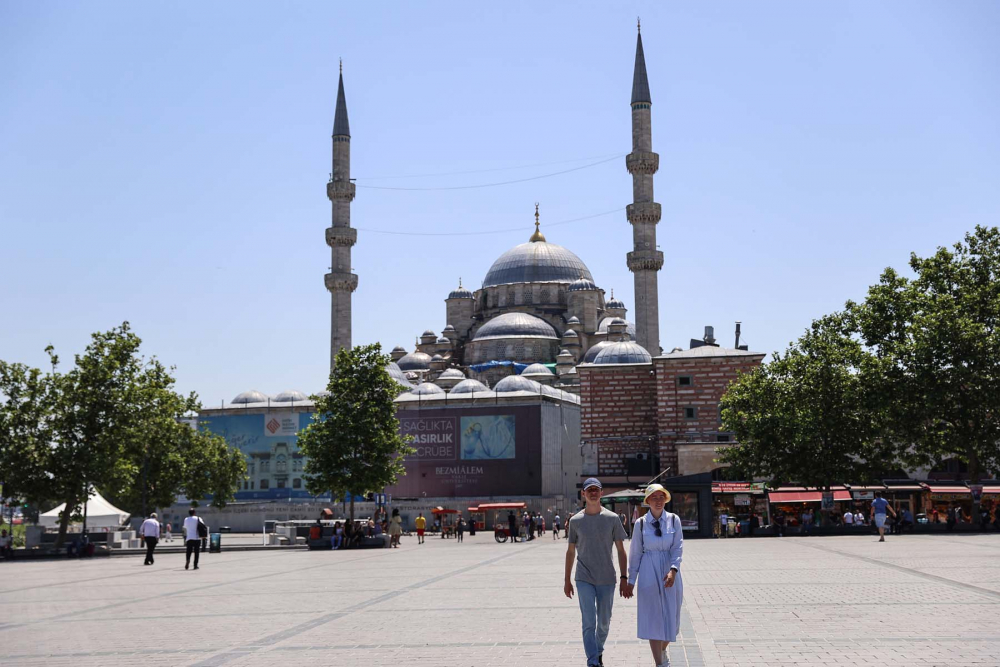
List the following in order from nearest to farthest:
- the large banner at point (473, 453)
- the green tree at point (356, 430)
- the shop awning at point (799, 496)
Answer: the shop awning at point (799, 496) < the green tree at point (356, 430) < the large banner at point (473, 453)

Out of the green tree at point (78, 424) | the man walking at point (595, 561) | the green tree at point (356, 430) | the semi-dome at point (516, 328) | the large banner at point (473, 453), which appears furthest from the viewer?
the semi-dome at point (516, 328)

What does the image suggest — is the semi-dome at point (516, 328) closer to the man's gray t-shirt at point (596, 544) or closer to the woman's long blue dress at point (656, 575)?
the man's gray t-shirt at point (596, 544)

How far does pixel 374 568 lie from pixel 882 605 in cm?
1081

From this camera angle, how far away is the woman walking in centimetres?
699

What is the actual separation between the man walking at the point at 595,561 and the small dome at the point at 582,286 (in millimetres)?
76465

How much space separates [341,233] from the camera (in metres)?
63.1

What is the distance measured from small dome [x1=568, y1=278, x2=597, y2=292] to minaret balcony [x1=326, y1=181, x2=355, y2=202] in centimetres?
2577

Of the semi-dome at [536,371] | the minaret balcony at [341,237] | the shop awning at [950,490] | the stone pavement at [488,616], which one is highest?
the minaret balcony at [341,237]

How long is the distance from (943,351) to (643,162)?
33946mm

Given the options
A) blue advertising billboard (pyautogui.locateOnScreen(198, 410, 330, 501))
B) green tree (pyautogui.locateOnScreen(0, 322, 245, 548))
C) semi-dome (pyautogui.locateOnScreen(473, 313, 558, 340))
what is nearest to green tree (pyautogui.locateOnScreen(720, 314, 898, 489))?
green tree (pyautogui.locateOnScreen(0, 322, 245, 548))

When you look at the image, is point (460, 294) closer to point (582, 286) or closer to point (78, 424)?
point (582, 286)

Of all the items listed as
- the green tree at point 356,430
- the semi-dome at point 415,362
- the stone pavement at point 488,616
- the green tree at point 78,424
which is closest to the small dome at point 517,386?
the semi-dome at point 415,362

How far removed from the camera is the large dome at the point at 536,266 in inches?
3472

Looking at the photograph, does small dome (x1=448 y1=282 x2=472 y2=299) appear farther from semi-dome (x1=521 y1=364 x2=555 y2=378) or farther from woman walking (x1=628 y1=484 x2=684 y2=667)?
woman walking (x1=628 y1=484 x2=684 y2=667)
